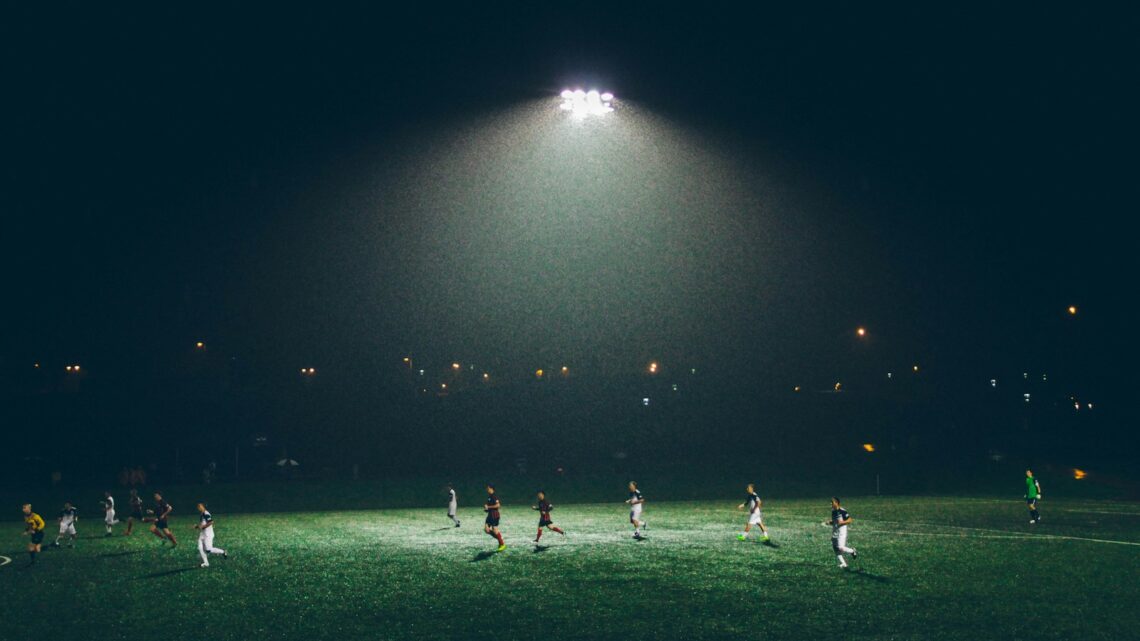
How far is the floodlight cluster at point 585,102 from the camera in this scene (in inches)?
1490

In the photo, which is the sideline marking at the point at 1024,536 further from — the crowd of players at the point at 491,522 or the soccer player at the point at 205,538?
the soccer player at the point at 205,538

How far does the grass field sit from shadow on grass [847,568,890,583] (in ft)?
0.19

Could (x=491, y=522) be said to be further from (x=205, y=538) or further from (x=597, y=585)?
(x=205, y=538)

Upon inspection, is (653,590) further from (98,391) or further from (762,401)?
(98,391)

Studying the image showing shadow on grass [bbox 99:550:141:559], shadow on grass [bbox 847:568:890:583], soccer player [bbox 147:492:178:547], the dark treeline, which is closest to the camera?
shadow on grass [bbox 847:568:890:583]

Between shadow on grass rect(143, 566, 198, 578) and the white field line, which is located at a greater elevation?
the white field line

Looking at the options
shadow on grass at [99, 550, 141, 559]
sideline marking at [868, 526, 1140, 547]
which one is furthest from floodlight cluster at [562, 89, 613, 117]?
shadow on grass at [99, 550, 141, 559]

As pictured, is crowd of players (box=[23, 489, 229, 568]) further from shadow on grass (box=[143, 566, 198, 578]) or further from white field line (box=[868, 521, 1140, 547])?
white field line (box=[868, 521, 1140, 547])

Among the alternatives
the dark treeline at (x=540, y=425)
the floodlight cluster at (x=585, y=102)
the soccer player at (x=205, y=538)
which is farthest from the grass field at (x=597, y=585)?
the dark treeline at (x=540, y=425)

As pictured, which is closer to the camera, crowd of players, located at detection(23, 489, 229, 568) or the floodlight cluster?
crowd of players, located at detection(23, 489, 229, 568)

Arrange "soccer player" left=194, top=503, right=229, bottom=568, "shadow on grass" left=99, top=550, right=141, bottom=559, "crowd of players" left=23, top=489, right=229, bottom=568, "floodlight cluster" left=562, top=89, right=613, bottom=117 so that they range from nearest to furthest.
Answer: "soccer player" left=194, top=503, right=229, bottom=568 → "crowd of players" left=23, top=489, right=229, bottom=568 → "shadow on grass" left=99, top=550, right=141, bottom=559 → "floodlight cluster" left=562, top=89, right=613, bottom=117

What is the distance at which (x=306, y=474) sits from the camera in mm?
72500

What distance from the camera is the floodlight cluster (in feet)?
124

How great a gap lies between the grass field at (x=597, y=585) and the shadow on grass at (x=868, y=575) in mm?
57
